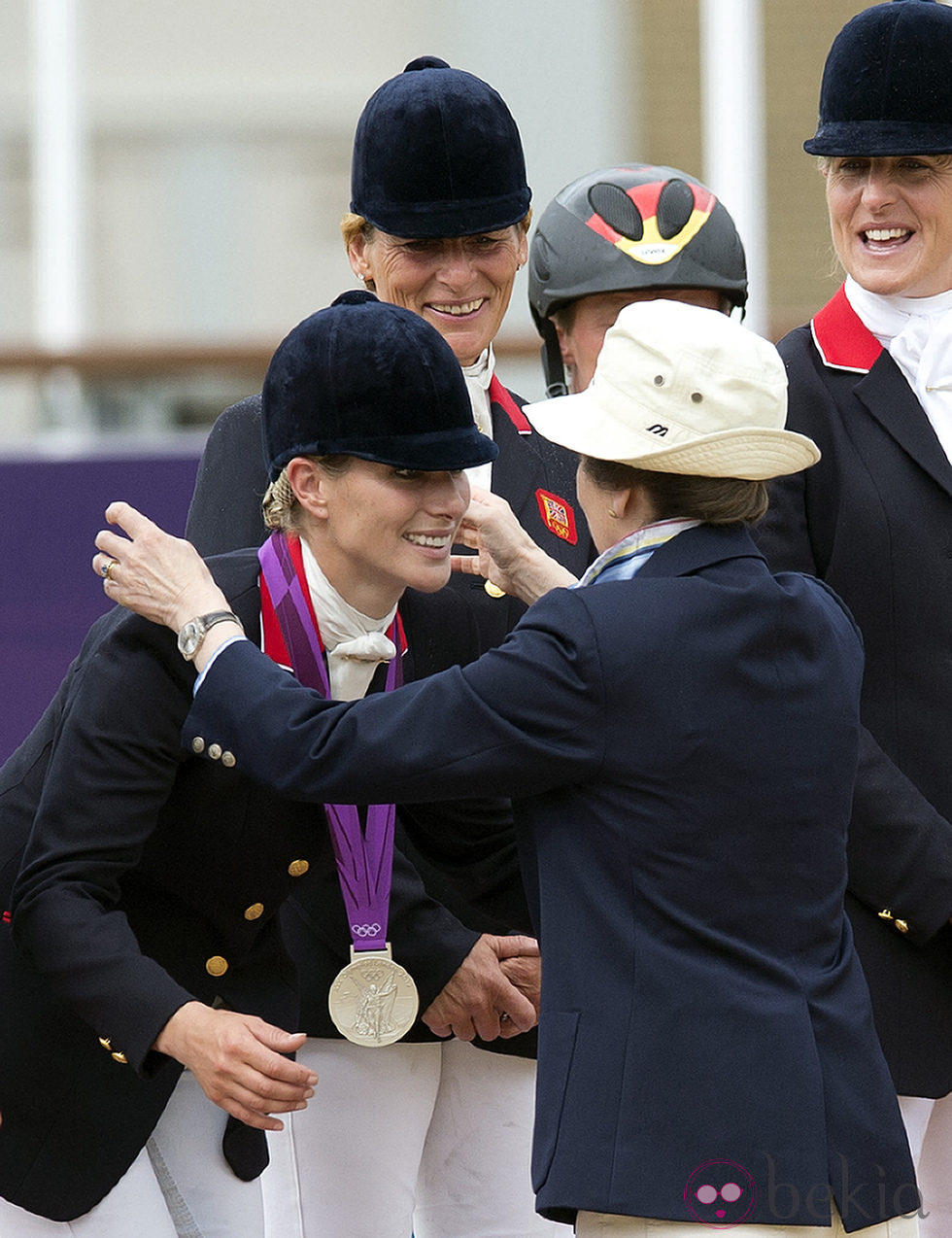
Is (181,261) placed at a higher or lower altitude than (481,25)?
lower

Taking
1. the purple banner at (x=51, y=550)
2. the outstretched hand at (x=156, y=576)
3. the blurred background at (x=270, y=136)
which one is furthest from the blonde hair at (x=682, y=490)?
the blurred background at (x=270, y=136)

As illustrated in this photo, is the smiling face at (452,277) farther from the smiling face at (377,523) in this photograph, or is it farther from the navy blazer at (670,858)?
the navy blazer at (670,858)

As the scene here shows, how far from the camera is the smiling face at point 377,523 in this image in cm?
277

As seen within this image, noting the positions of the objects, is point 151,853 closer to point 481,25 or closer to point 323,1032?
point 323,1032

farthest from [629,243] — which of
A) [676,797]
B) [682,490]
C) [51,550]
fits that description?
[51,550]

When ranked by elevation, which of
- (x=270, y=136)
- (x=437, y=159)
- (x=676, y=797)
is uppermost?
(x=437, y=159)

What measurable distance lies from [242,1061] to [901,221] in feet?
5.30

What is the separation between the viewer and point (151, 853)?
2.85 meters

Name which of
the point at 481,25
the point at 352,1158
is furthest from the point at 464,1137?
the point at 481,25

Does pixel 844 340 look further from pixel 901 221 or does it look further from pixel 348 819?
pixel 348 819

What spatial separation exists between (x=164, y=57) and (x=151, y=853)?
6.60 m

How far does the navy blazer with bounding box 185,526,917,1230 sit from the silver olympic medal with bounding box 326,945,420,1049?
1.87ft

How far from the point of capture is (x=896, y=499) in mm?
3209

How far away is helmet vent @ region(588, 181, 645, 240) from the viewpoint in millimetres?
3730
